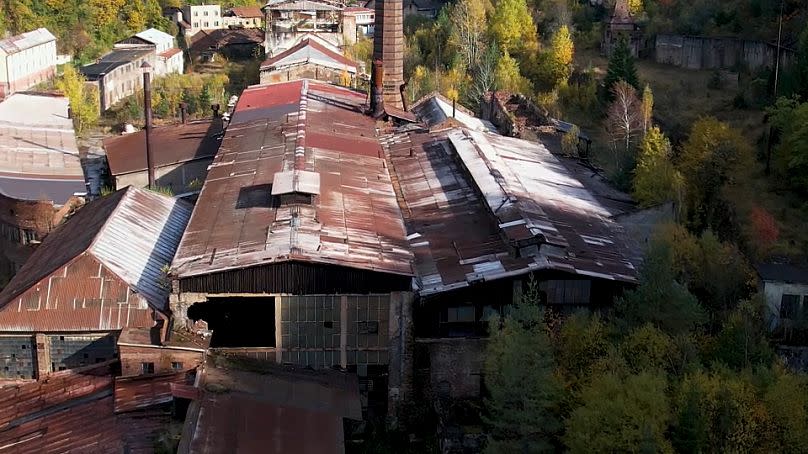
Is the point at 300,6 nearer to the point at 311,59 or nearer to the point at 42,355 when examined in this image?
the point at 311,59

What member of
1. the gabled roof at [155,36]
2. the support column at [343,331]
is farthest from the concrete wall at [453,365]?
Answer: the gabled roof at [155,36]

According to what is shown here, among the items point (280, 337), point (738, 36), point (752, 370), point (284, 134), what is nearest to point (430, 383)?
point (280, 337)

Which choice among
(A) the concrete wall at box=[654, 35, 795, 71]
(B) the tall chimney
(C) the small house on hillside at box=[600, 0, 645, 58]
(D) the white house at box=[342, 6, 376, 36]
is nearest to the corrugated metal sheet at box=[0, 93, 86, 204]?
(B) the tall chimney

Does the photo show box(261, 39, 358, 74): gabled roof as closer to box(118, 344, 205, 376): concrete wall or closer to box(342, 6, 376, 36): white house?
box(342, 6, 376, 36): white house

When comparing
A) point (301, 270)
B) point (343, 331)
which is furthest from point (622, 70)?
point (301, 270)

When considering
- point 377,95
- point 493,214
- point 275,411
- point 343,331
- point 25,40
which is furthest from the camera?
point 25,40

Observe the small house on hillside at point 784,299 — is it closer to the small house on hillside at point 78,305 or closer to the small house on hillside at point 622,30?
the small house on hillside at point 78,305
